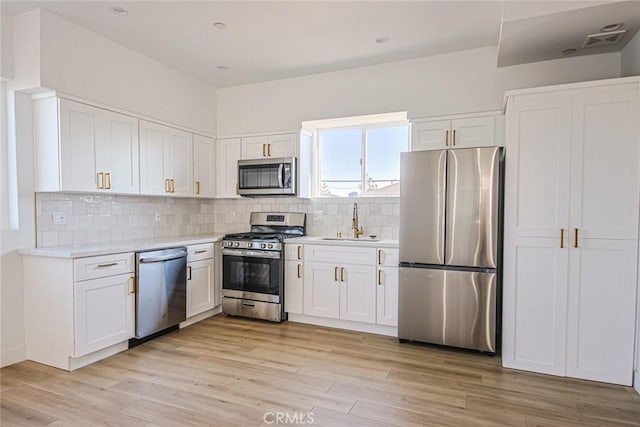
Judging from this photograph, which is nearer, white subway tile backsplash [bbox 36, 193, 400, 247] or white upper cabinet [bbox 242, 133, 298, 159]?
white subway tile backsplash [bbox 36, 193, 400, 247]

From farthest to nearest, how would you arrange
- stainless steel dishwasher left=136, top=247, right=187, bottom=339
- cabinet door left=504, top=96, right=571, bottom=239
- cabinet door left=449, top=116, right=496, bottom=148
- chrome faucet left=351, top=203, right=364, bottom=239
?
1. chrome faucet left=351, top=203, right=364, bottom=239
2. cabinet door left=449, top=116, right=496, bottom=148
3. stainless steel dishwasher left=136, top=247, right=187, bottom=339
4. cabinet door left=504, top=96, right=571, bottom=239

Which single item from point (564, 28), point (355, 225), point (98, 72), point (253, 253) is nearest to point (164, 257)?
point (253, 253)

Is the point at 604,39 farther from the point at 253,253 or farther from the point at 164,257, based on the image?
the point at 164,257

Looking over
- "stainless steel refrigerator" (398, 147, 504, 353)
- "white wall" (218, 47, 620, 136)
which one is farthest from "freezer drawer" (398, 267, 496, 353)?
"white wall" (218, 47, 620, 136)

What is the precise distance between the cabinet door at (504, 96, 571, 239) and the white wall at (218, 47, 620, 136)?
0.76m

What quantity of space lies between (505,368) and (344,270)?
64.4 inches

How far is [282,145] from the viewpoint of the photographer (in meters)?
4.42

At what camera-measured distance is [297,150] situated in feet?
14.2

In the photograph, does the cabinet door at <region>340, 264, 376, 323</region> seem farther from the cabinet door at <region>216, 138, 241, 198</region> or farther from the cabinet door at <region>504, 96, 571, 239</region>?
the cabinet door at <region>216, 138, 241, 198</region>

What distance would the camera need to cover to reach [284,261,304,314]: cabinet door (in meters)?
4.01

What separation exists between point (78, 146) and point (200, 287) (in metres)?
1.82

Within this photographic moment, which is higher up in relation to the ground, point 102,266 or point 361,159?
point 361,159

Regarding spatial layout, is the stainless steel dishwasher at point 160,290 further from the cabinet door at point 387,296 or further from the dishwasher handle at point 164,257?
the cabinet door at point 387,296

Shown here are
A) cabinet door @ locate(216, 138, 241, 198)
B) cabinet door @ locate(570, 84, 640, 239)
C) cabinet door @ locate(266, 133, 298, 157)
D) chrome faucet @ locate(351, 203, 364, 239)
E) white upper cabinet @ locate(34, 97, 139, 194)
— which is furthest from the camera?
cabinet door @ locate(216, 138, 241, 198)
